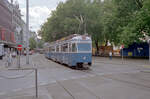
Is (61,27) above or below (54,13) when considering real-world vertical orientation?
below

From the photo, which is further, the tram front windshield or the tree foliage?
the tree foliage

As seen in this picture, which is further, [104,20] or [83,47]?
[104,20]

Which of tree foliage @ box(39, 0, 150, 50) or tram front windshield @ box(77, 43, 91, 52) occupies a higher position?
tree foliage @ box(39, 0, 150, 50)

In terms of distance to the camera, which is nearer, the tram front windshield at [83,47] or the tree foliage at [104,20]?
the tram front windshield at [83,47]

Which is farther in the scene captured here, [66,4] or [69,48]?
[66,4]

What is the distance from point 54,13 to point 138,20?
26.3 metres

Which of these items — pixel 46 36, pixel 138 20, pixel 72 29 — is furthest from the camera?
pixel 46 36

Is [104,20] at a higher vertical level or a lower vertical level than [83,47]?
higher

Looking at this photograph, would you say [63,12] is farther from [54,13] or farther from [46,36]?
[46,36]

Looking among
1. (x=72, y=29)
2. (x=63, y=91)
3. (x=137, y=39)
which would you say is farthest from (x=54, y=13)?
(x=63, y=91)

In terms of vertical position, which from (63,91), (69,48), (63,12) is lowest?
(63,91)

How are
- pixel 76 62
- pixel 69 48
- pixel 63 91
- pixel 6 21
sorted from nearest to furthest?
pixel 63 91
pixel 76 62
pixel 69 48
pixel 6 21

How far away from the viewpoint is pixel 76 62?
58.2 ft

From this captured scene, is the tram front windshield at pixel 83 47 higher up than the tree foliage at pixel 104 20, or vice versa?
the tree foliage at pixel 104 20
